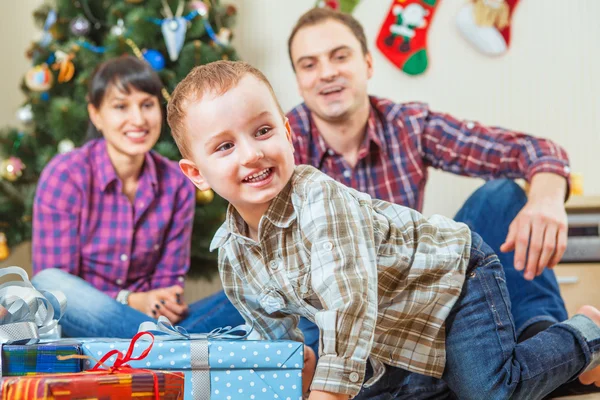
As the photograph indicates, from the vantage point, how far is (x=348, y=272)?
0.90m

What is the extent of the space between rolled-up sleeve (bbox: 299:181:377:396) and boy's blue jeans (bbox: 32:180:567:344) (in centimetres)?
52

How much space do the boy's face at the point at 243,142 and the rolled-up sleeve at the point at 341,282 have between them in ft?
0.21

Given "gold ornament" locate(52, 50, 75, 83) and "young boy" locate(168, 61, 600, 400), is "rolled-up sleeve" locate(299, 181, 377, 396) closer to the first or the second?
"young boy" locate(168, 61, 600, 400)

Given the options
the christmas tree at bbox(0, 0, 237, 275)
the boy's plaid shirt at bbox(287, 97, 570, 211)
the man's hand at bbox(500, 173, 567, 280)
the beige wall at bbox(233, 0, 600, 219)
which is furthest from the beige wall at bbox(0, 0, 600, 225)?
the man's hand at bbox(500, 173, 567, 280)

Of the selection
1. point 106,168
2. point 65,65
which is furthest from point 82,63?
point 106,168

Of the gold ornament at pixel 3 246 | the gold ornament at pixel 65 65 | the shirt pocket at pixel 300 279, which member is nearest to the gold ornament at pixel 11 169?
the gold ornament at pixel 3 246

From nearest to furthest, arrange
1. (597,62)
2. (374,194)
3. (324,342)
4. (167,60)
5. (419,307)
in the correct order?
(324,342) → (419,307) → (374,194) → (167,60) → (597,62)

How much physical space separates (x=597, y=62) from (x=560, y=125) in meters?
0.30

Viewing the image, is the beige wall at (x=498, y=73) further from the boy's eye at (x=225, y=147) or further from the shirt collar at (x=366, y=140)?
the boy's eye at (x=225, y=147)

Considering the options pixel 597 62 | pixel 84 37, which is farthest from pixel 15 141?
pixel 597 62

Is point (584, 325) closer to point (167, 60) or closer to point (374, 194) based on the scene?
point (374, 194)

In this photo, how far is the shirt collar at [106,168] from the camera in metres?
1.80

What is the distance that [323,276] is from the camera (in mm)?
909

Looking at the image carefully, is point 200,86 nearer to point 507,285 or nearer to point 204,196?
point 507,285
